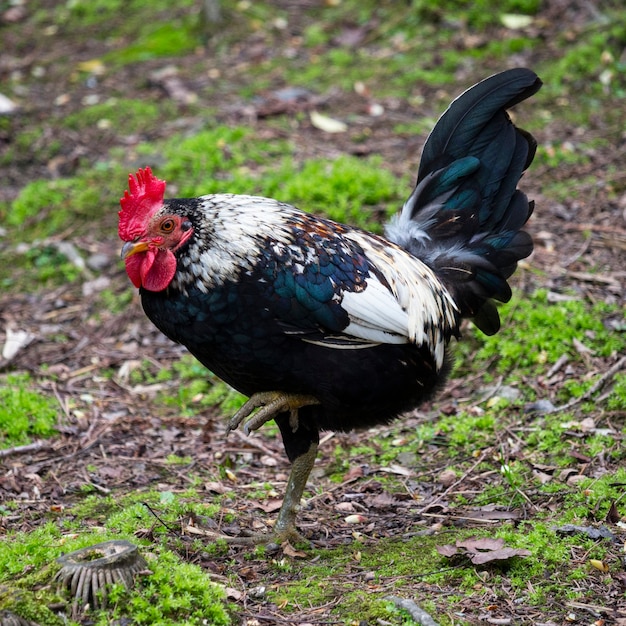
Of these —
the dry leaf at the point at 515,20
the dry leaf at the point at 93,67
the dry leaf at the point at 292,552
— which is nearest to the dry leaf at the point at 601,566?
the dry leaf at the point at 292,552

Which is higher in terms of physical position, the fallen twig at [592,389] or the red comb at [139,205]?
the red comb at [139,205]

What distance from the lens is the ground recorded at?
4.65 meters

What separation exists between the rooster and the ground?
2.69ft

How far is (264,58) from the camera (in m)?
12.4

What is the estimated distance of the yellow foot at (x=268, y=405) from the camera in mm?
4707

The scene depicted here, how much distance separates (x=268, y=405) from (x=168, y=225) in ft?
3.84

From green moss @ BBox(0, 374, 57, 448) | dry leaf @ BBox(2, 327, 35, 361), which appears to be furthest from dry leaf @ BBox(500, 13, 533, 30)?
green moss @ BBox(0, 374, 57, 448)

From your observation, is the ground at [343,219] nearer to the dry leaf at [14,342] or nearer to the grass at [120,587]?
the dry leaf at [14,342]

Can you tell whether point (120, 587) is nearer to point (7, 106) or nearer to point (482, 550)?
point (482, 550)

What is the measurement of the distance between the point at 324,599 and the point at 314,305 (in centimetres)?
155

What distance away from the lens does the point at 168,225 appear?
4684 mm

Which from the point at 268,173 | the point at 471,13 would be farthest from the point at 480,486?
the point at 471,13

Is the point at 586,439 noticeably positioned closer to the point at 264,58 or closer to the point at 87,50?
the point at 264,58

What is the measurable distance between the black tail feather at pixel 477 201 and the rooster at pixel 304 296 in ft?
0.04
